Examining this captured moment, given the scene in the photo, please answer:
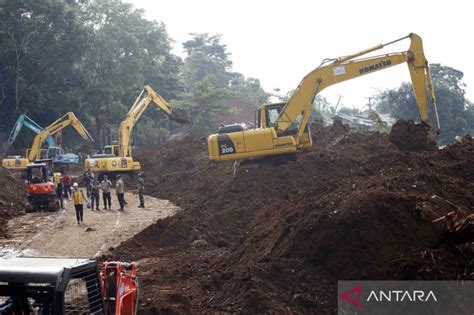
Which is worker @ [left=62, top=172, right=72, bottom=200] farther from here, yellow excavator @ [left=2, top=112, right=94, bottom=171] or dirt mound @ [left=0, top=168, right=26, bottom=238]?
yellow excavator @ [left=2, top=112, right=94, bottom=171]

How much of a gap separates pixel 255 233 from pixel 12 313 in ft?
28.7

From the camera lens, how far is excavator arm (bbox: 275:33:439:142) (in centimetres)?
2027

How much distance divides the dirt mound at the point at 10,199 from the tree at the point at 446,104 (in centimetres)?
3079

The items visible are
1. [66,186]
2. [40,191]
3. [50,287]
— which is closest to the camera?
[50,287]

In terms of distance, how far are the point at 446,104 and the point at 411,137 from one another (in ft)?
92.9

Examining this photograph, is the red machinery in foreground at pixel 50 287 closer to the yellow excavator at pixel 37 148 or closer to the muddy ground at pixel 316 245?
the muddy ground at pixel 316 245

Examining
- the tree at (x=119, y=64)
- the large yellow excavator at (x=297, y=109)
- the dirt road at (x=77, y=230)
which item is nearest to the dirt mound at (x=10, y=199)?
the dirt road at (x=77, y=230)

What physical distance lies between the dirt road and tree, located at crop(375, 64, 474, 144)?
29467mm

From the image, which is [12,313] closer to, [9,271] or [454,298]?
[9,271]

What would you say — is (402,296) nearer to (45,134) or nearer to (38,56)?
(45,134)

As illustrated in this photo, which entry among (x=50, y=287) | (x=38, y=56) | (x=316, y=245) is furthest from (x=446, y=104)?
(x=50, y=287)

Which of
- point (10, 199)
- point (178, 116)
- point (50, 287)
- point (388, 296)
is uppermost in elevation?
point (178, 116)

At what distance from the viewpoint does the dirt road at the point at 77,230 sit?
1554cm

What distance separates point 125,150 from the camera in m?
32.7
